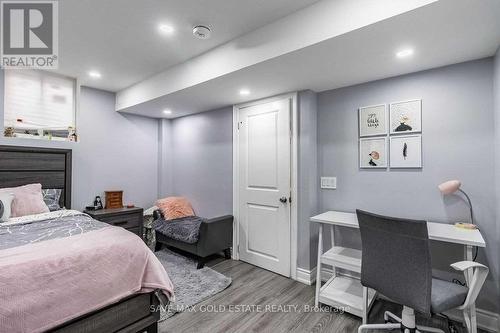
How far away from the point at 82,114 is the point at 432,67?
4.24 meters

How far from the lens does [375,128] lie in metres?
2.52

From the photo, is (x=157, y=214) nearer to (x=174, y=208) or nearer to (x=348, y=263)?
(x=174, y=208)

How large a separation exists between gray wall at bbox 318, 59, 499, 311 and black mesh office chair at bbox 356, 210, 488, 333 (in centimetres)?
69

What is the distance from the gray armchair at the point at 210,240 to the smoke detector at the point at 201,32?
204 centimetres

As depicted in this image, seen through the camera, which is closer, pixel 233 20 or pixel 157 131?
pixel 233 20

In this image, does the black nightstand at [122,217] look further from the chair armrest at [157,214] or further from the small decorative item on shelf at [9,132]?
the small decorative item on shelf at [9,132]

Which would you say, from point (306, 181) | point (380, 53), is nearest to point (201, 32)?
point (380, 53)

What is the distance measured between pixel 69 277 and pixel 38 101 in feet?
9.21

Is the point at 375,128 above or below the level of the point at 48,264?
above

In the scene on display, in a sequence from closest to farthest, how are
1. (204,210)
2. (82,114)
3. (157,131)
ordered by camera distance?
(82,114) → (204,210) → (157,131)

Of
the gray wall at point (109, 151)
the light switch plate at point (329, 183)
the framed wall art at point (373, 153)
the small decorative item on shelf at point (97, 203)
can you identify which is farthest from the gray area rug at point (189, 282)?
the framed wall art at point (373, 153)

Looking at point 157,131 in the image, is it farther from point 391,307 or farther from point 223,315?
point 391,307

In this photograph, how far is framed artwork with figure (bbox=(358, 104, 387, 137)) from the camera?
8.10 feet

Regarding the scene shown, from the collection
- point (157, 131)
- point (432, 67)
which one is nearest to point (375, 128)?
point (432, 67)
